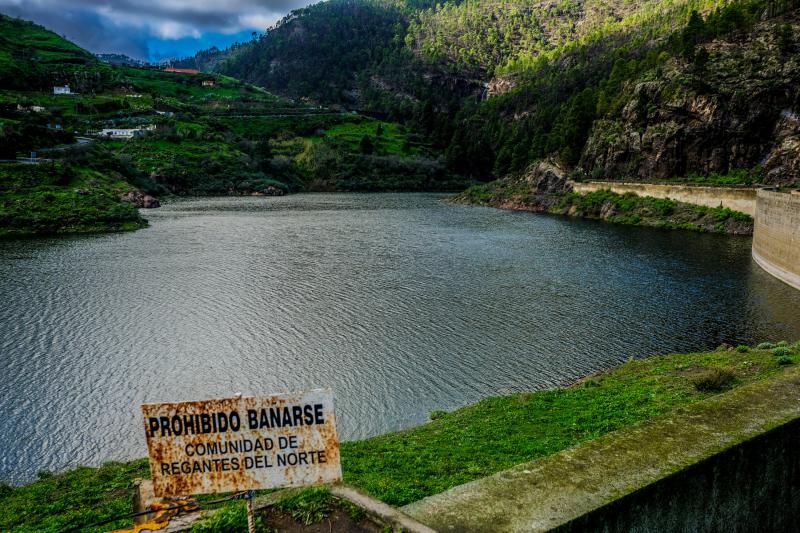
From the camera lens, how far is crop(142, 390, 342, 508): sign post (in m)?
5.79

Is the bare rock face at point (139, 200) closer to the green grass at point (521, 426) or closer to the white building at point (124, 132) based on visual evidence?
the white building at point (124, 132)

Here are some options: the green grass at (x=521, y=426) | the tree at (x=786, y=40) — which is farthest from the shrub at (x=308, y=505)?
the tree at (x=786, y=40)

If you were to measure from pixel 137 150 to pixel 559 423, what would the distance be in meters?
130

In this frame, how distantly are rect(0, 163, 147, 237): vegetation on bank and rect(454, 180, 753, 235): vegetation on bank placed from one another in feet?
207

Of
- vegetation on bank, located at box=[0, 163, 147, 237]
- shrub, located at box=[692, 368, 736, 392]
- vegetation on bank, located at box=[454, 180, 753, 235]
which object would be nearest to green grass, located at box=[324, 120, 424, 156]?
vegetation on bank, located at box=[454, 180, 753, 235]

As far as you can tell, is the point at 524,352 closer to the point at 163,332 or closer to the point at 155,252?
the point at 163,332

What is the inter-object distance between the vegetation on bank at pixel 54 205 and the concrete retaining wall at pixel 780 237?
220 ft

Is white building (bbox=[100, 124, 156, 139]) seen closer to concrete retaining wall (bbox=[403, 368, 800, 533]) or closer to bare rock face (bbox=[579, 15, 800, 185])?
bare rock face (bbox=[579, 15, 800, 185])

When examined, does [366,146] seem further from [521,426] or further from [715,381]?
[521,426]

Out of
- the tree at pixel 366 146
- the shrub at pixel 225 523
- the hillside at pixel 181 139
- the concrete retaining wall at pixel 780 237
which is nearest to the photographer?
the shrub at pixel 225 523

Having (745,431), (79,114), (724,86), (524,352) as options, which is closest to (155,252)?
(524,352)

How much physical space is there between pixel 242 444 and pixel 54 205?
2993 inches

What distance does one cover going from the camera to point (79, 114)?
476 ft

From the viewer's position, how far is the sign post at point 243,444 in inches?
228
